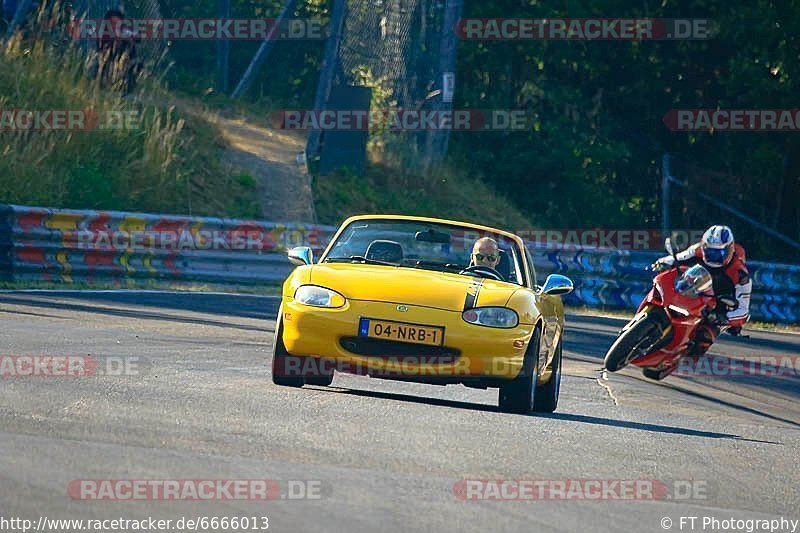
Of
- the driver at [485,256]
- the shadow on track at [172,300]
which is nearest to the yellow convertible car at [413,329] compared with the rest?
the driver at [485,256]

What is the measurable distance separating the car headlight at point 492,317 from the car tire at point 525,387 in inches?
7.9

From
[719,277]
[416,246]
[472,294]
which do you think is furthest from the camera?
[719,277]

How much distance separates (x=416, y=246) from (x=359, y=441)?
3045mm

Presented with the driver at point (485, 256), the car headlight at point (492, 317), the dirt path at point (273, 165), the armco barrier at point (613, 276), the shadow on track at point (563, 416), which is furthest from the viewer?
the dirt path at point (273, 165)

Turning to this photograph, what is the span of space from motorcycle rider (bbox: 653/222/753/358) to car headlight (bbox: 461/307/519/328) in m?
3.29

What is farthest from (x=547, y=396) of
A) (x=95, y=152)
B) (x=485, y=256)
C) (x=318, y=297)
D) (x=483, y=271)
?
(x=95, y=152)

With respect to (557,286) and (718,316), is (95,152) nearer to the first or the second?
(718,316)

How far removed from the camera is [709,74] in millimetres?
30516

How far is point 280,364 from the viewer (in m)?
9.91

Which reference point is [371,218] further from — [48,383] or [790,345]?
[790,345]

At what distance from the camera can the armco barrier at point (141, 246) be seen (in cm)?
1788

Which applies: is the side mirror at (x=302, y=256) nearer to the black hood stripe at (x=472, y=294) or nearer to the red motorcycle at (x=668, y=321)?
the black hood stripe at (x=472, y=294)

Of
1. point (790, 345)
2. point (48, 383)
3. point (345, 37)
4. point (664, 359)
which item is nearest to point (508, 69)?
point (345, 37)

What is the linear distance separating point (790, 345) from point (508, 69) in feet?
44.8
